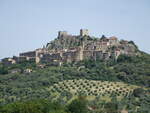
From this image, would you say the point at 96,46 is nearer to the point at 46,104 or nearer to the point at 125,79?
the point at 125,79

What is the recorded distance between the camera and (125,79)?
93812 millimetres

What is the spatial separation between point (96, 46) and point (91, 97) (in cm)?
3855

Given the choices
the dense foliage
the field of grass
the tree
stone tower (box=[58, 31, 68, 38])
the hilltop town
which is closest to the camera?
the tree

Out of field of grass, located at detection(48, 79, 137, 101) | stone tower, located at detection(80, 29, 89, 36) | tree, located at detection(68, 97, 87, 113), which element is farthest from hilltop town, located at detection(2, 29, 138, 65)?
tree, located at detection(68, 97, 87, 113)

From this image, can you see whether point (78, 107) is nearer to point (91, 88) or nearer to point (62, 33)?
point (91, 88)

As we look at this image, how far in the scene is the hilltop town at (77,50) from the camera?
111750 millimetres

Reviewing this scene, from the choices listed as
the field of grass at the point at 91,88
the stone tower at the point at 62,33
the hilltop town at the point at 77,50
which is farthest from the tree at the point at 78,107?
the stone tower at the point at 62,33

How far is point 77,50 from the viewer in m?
112

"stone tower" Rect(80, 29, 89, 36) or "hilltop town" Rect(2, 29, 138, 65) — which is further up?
"stone tower" Rect(80, 29, 89, 36)

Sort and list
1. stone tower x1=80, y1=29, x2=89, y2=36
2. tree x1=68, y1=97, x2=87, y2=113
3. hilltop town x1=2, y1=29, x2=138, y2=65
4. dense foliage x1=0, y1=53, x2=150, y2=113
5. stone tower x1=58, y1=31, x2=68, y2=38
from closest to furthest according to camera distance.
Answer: tree x1=68, y1=97, x2=87, y2=113 < dense foliage x1=0, y1=53, x2=150, y2=113 < hilltop town x1=2, y1=29, x2=138, y2=65 < stone tower x1=80, y1=29, x2=89, y2=36 < stone tower x1=58, y1=31, x2=68, y2=38

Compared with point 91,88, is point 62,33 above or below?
above

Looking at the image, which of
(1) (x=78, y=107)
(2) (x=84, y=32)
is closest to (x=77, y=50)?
(2) (x=84, y=32)

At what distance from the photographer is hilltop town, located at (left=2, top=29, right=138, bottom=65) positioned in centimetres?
11175

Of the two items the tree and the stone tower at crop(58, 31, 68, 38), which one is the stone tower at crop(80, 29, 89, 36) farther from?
the tree
